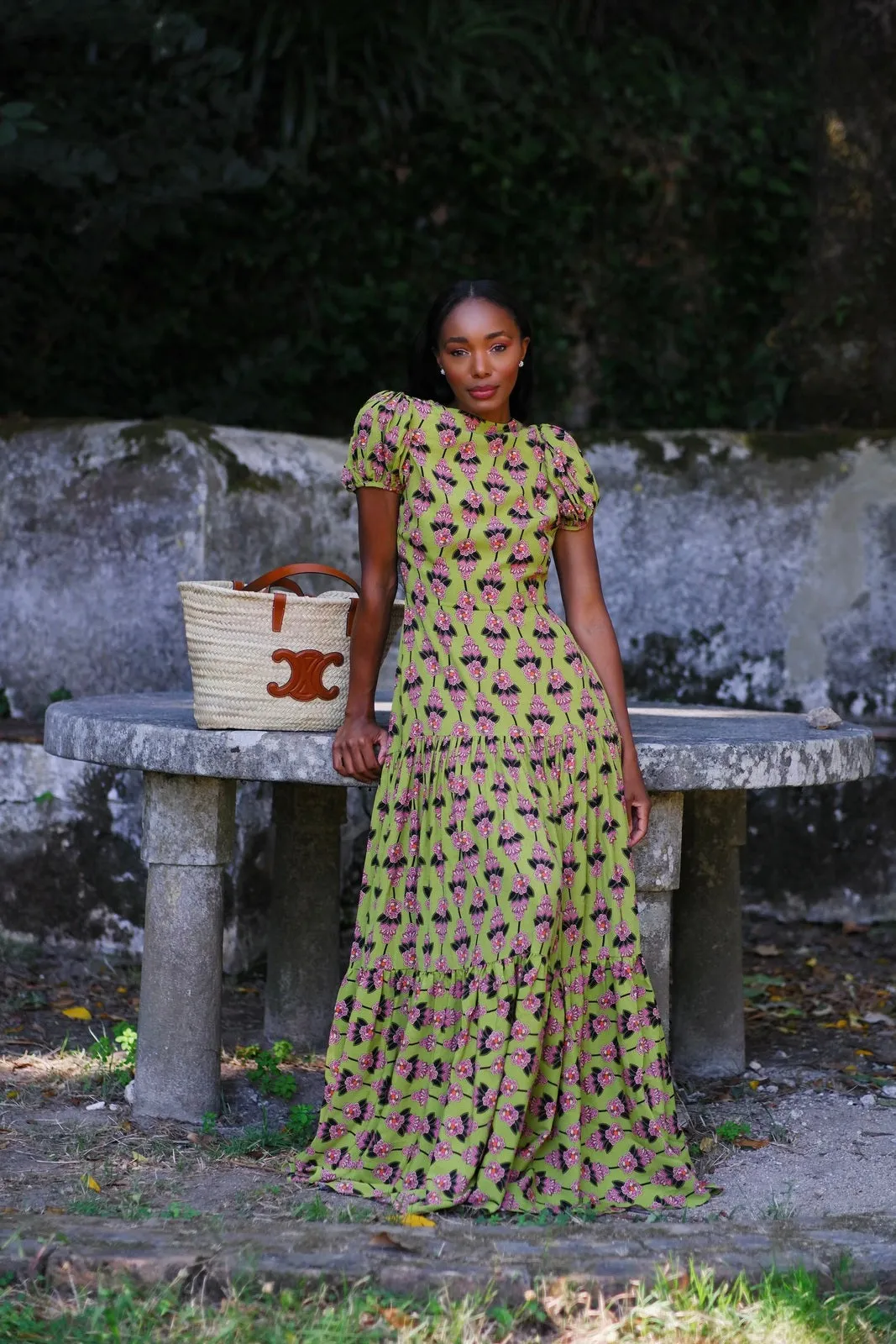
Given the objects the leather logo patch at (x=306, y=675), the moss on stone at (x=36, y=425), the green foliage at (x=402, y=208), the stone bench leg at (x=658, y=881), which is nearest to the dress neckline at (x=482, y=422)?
the leather logo patch at (x=306, y=675)

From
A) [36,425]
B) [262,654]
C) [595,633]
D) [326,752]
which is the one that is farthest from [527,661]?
[36,425]

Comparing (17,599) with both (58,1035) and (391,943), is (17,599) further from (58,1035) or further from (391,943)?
(391,943)

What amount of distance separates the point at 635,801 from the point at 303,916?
4.43 ft

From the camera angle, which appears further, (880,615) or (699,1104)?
(880,615)

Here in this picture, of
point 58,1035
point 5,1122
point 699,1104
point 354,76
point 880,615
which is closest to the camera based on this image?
point 5,1122

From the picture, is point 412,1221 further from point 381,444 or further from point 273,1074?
point 381,444

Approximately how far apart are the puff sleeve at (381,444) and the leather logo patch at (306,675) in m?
0.39

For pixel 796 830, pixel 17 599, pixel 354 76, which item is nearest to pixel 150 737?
pixel 17 599

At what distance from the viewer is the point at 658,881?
3.63 metres

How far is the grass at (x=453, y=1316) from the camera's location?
2613 millimetres

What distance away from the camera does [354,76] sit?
7.14 meters

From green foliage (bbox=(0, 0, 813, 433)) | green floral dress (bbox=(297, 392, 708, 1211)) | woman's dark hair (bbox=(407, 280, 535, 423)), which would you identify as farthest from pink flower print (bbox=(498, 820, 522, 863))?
green foliage (bbox=(0, 0, 813, 433))

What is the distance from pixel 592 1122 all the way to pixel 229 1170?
0.78m

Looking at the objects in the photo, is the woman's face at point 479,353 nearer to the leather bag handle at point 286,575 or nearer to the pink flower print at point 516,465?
the pink flower print at point 516,465
